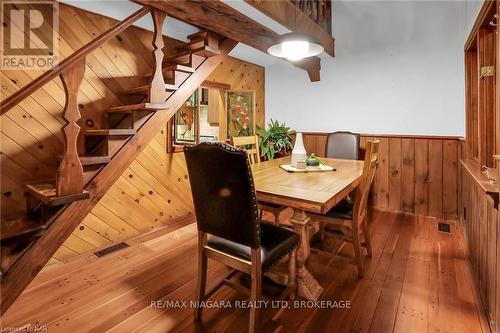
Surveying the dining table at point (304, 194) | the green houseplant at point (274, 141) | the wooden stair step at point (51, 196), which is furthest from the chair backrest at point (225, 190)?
the green houseplant at point (274, 141)

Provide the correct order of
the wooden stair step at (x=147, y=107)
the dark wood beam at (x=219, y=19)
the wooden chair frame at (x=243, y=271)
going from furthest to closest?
the dark wood beam at (x=219, y=19) → the wooden stair step at (x=147, y=107) → the wooden chair frame at (x=243, y=271)

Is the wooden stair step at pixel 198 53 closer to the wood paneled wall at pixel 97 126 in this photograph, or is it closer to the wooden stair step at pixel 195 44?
the wooden stair step at pixel 195 44

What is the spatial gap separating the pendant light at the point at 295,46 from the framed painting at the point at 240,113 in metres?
1.67

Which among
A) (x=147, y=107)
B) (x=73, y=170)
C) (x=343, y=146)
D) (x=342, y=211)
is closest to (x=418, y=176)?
(x=343, y=146)

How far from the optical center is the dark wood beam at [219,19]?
2.13 metres

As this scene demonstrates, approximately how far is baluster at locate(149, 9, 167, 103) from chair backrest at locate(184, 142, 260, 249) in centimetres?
87

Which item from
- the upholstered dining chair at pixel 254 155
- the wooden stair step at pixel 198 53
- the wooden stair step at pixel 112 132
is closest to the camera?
the wooden stair step at pixel 112 132

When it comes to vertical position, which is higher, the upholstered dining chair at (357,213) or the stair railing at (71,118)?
the stair railing at (71,118)

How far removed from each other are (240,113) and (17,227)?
3.07 meters

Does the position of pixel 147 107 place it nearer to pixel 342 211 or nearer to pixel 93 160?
pixel 93 160

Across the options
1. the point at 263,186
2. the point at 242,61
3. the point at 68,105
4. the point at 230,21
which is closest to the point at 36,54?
the point at 68,105

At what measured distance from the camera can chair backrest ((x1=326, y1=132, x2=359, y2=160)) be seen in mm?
3423

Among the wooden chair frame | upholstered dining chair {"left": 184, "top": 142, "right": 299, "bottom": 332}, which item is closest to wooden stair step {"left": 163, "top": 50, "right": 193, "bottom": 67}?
upholstered dining chair {"left": 184, "top": 142, "right": 299, "bottom": 332}

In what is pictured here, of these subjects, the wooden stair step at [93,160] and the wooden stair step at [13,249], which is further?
the wooden stair step at [93,160]
